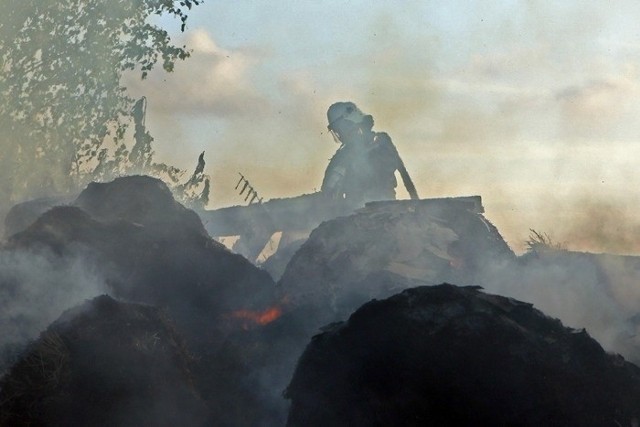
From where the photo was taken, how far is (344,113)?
64.2ft

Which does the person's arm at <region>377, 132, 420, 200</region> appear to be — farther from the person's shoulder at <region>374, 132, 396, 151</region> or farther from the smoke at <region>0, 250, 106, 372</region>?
the smoke at <region>0, 250, 106, 372</region>

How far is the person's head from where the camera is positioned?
19453 millimetres

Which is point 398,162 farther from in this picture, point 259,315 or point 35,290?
point 35,290

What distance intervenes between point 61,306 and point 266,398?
2.58 m

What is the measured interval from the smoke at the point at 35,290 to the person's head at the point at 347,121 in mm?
8899

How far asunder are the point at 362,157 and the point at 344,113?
3.27 feet

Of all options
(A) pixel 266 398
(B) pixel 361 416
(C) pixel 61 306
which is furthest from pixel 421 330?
(C) pixel 61 306

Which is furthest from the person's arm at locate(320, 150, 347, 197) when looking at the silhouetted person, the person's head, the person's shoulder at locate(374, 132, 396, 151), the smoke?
the smoke

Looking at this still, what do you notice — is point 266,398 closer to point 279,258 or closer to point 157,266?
point 157,266

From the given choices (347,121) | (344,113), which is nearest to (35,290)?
(347,121)

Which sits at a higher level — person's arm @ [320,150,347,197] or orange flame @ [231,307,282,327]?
person's arm @ [320,150,347,197]

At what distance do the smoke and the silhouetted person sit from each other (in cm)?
887

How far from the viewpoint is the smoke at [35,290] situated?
9.61 metres

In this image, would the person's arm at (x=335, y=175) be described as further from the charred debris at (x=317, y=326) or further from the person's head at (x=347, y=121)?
the charred debris at (x=317, y=326)
